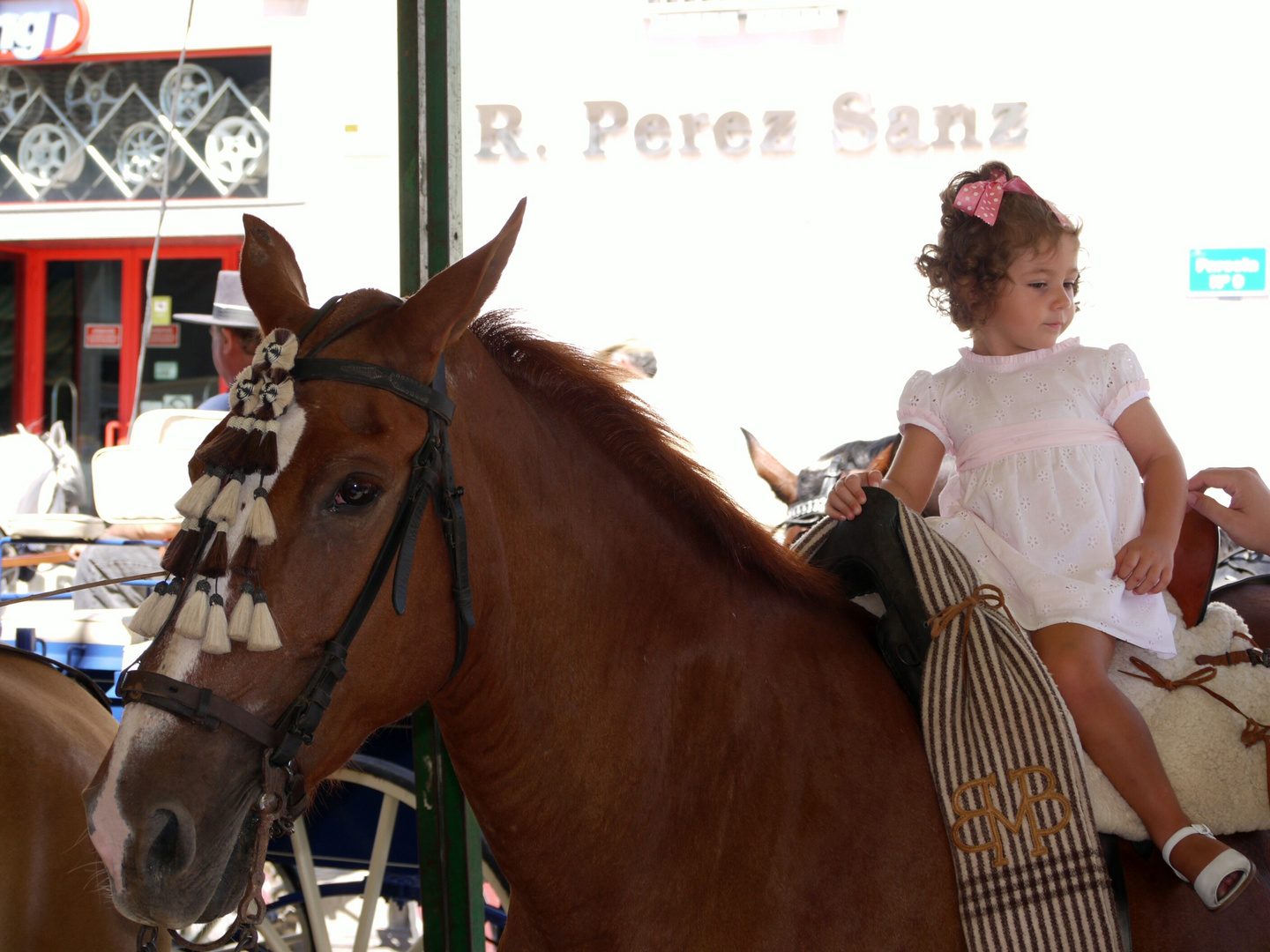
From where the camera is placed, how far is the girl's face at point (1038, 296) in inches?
74.7

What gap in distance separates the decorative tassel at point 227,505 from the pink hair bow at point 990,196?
4.95ft

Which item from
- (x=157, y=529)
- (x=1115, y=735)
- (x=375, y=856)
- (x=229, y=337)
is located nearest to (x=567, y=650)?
(x=1115, y=735)

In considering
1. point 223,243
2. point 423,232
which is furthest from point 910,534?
point 223,243

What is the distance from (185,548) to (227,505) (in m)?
0.09

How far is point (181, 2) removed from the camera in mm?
8117

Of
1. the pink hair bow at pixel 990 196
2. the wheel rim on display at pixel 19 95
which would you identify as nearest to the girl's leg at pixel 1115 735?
the pink hair bow at pixel 990 196

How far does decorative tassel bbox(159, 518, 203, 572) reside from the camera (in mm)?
1138

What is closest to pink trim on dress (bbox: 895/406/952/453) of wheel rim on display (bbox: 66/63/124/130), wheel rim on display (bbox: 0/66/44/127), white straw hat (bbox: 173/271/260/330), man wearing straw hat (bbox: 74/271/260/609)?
man wearing straw hat (bbox: 74/271/260/609)

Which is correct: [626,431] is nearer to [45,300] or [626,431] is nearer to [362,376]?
[362,376]

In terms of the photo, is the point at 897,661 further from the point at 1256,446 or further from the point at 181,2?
the point at 181,2

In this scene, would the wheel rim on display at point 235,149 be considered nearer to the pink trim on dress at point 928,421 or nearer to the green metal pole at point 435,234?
the green metal pole at point 435,234

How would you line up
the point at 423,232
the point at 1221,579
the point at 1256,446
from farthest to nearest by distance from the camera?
the point at 1256,446 → the point at 1221,579 → the point at 423,232

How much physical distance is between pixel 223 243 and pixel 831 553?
7843 millimetres

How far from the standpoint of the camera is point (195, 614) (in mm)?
1082
